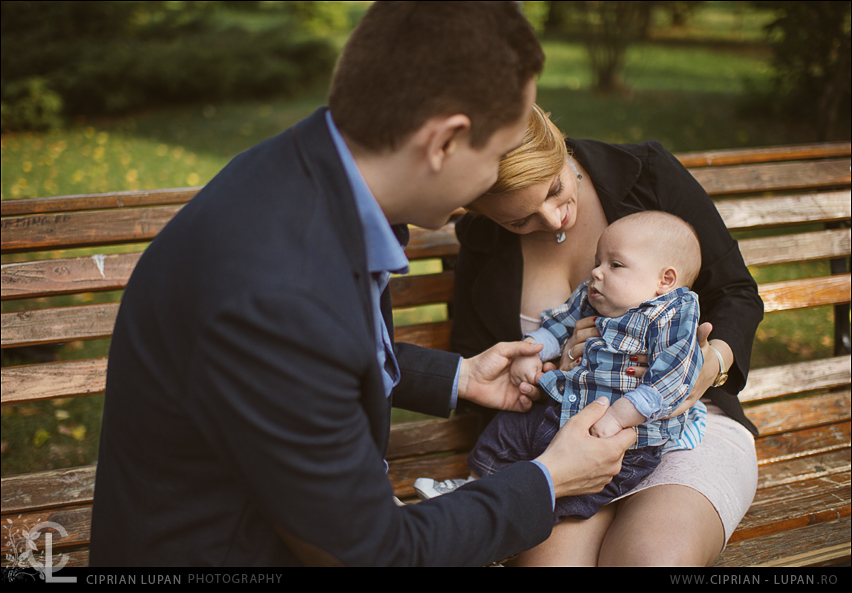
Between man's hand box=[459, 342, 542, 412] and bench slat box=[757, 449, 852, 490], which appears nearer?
man's hand box=[459, 342, 542, 412]

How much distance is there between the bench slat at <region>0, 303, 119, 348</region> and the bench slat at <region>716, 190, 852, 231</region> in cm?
266

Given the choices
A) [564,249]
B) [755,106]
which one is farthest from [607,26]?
[564,249]

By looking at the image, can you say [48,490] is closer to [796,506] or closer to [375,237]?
[375,237]

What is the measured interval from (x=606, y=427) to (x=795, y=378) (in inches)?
65.1

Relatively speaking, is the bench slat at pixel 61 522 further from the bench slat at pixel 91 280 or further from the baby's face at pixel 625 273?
the baby's face at pixel 625 273

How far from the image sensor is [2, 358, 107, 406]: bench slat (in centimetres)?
242

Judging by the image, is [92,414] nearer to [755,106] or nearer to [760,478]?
[760,478]

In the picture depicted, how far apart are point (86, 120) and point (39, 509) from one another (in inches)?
391

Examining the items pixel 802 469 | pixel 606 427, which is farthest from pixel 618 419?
pixel 802 469

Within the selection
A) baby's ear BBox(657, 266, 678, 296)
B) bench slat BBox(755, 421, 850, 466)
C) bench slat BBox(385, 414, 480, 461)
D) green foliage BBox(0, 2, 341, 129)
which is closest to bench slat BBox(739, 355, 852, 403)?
bench slat BBox(755, 421, 850, 466)

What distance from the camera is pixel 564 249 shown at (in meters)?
2.42

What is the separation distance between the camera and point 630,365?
199cm

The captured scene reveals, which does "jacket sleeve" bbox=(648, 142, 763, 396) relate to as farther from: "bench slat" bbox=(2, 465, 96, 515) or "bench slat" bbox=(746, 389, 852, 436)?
"bench slat" bbox=(2, 465, 96, 515)

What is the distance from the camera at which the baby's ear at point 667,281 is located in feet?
6.73
